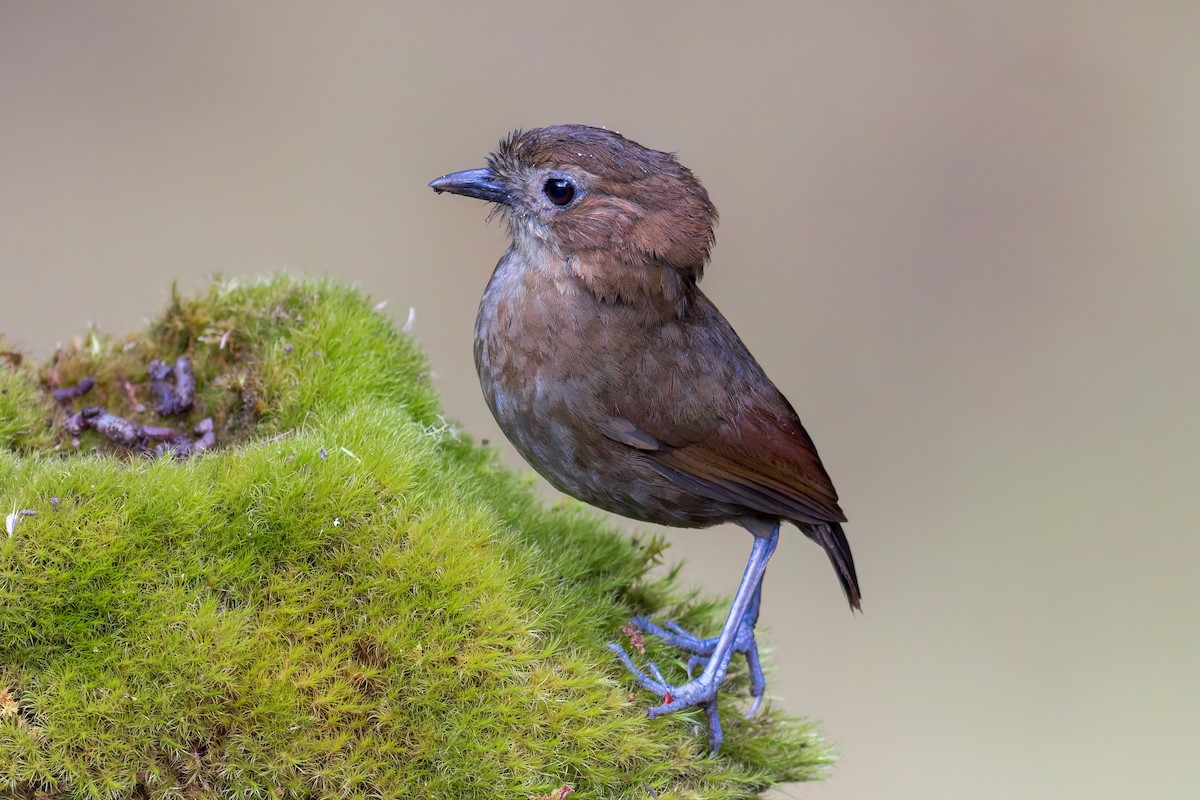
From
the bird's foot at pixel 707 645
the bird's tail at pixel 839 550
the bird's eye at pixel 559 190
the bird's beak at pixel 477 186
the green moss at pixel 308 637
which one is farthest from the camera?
the bird's tail at pixel 839 550

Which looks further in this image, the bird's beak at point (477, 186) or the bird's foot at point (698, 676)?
the bird's beak at point (477, 186)

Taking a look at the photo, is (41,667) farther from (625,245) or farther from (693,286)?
(693,286)

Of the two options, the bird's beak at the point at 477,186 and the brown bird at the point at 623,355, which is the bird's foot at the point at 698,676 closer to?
the brown bird at the point at 623,355

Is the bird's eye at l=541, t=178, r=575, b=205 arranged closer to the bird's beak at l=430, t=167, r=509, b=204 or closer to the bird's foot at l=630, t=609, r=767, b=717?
the bird's beak at l=430, t=167, r=509, b=204

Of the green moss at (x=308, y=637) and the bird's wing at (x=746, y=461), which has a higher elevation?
the bird's wing at (x=746, y=461)

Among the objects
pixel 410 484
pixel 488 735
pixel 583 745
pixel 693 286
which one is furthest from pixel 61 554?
pixel 693 286

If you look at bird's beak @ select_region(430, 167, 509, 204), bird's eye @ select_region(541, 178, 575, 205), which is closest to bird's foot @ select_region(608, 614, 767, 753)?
bird's eye @ select_region(541, 178, 575, 205)

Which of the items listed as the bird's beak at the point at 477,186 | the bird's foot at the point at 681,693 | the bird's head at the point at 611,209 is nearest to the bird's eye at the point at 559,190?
the bird's head at the point at 611,209
